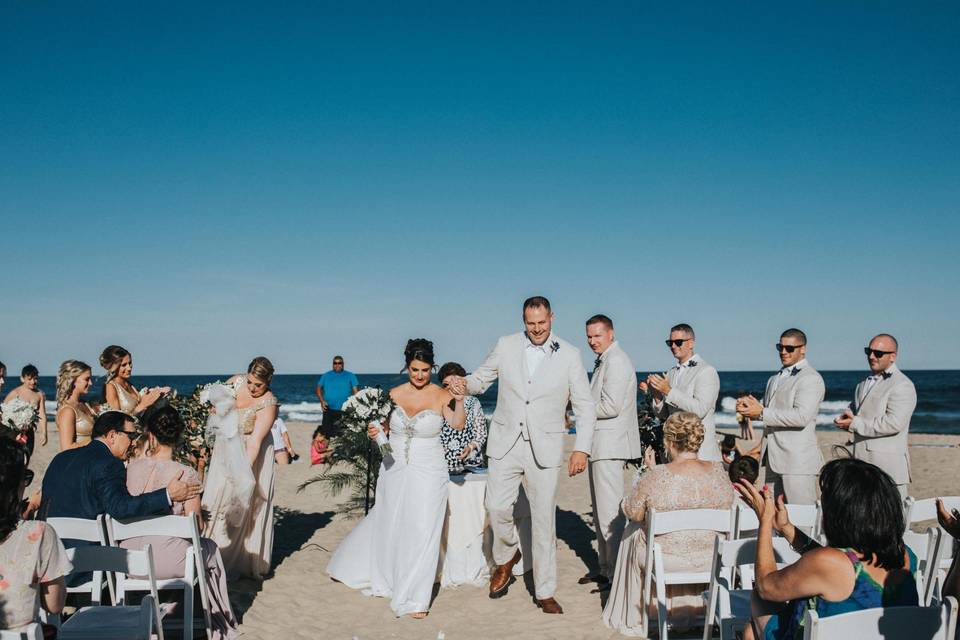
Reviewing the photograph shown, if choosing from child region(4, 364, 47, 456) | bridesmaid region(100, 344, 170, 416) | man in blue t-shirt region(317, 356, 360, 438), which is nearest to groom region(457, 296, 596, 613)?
bridesmaid region(100, 344, 170, 416)

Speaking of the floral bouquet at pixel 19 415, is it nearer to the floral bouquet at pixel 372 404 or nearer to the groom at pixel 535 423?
the floral bouquet at pixel 372 404

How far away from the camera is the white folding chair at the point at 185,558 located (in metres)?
4.26

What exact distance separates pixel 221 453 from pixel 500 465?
7.46 ft

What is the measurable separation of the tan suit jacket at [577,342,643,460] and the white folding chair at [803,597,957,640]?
143 inches

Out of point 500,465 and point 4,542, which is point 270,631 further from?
point 4,542

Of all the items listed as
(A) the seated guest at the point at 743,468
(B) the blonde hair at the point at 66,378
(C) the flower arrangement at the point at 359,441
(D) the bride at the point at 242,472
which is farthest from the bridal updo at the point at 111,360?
(A) the seated guest at the point at 743,468

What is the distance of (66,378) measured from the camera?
706 cm

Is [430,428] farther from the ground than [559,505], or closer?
farther from the ground

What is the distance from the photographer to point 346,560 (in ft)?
21.4

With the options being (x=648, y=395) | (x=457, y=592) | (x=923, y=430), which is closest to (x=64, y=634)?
Answer: (x=457, y=592)

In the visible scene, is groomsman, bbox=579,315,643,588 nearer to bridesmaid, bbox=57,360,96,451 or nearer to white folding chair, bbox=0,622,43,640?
white folding chair, bbox=0,622,43,640

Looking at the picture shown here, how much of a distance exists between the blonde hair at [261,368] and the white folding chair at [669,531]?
11.5 ft

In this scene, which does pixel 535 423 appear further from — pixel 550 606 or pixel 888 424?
pixel 888 424

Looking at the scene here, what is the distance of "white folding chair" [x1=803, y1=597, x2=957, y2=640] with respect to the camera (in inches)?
99.3
